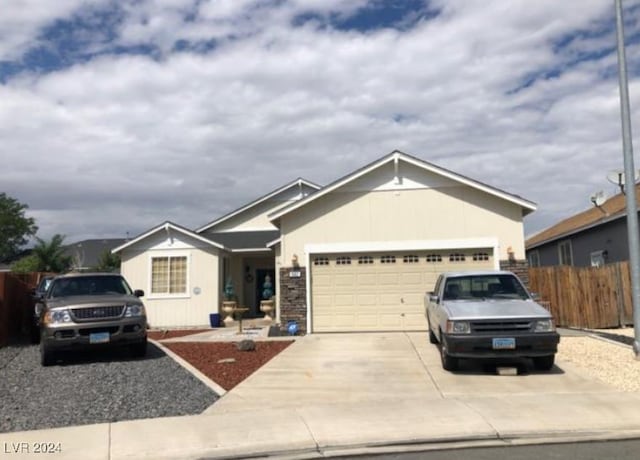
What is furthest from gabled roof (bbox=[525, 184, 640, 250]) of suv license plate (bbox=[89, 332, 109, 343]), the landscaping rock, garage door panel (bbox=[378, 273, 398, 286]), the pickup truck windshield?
suv license plate (bbox=[89, 332, 109, 343])

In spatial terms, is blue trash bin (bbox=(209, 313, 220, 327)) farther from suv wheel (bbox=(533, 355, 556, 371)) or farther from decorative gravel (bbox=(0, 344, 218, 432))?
suv wheel (bbox=(533, 355, 556, 371))

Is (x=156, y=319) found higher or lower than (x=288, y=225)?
lower

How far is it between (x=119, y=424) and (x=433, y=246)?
10487mm

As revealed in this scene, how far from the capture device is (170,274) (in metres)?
20.1

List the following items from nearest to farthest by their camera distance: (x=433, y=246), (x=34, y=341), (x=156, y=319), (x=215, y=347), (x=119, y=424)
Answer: (x=119, y=424) < (x=215, y=347) < (x=34, y=341) < (x=433, y=246) < (x=156, y=319)

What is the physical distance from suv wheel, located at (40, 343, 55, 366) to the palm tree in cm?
2400

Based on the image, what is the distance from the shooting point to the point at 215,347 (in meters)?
13.1

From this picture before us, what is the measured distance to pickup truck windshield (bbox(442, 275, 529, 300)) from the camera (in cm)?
1045

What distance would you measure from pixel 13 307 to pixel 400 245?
409 inches

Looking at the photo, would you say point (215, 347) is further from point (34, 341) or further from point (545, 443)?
point (545, 443)

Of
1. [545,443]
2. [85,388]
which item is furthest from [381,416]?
[85,388]

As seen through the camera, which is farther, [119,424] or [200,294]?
[200,294]

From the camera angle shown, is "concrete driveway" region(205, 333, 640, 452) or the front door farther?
the front door

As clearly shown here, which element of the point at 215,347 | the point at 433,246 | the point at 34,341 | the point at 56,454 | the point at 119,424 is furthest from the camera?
the point at 433,246
